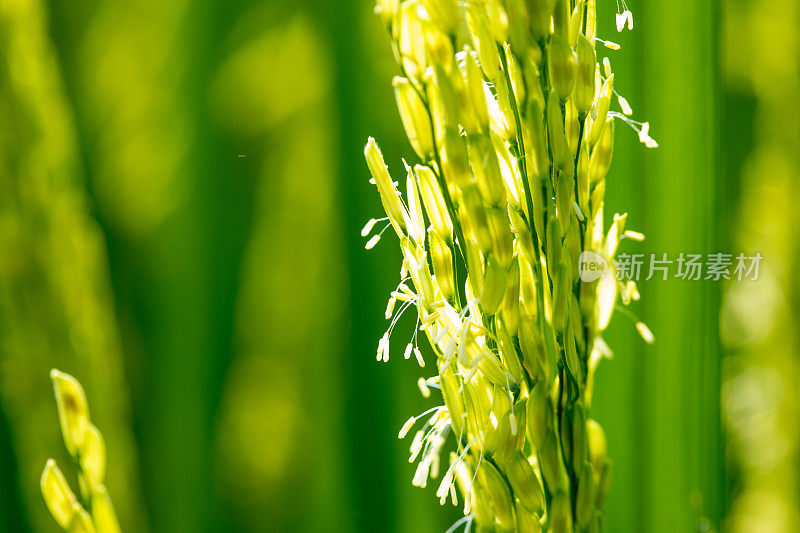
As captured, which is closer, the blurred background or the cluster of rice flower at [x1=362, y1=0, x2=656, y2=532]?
the cluster of rice flower at [x1=362, y1=0, x2=656, y2=532]

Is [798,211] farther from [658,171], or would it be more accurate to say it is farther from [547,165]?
[547,165]

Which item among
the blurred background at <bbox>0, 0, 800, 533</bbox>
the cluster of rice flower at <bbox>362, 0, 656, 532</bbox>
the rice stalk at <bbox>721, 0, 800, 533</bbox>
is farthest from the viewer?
the rice stalk at <bbox>721, 0, 800, 533</bbox>

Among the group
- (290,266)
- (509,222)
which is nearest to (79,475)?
(509,222)

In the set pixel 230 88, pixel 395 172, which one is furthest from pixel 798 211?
pixel 230 88

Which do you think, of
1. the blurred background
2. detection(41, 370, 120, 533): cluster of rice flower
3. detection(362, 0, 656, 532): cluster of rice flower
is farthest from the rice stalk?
detection(41, 370, 120, 533): cluster of rice flower

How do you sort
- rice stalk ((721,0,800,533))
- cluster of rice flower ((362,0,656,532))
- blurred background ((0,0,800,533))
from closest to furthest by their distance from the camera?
cluster of rice flower ((362,0,656,532))
blurred background ((0,0,800,533))
rice stalk ((721,0,800,533))

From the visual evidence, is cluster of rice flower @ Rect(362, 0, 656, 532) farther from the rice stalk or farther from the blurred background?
the rice stalk
